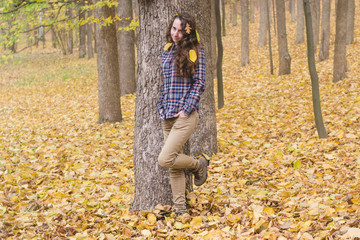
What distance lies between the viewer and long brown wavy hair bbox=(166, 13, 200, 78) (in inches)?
132

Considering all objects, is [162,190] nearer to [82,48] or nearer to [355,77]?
[355,77]

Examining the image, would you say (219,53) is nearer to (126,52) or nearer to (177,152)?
(126,52)

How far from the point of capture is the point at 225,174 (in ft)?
17.2

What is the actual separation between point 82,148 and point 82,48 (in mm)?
20479

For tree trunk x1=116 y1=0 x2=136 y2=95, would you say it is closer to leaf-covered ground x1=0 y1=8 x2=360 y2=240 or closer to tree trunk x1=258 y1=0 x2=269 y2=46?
leaf-covered ground x1=0 y1=8 x2=360 y2=240

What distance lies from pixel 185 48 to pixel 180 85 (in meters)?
0.38

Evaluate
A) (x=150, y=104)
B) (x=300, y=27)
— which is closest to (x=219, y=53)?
(x=150, y=104)

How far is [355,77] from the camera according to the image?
9.45 meters

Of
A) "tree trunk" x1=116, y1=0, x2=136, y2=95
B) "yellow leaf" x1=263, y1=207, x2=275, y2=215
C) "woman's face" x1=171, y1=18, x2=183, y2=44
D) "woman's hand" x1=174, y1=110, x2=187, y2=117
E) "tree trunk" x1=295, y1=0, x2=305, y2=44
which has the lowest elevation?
"yellow leaf" x1=263, y1=207, x2=275, y2=215

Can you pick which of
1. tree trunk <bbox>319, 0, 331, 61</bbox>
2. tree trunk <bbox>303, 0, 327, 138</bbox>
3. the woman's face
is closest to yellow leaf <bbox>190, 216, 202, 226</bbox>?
the woman's face

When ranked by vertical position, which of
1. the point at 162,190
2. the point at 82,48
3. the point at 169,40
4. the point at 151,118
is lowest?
the point at 162,190

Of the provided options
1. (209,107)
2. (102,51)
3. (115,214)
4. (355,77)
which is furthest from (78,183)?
(355,77)

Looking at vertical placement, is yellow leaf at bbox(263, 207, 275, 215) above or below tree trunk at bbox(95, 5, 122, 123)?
below

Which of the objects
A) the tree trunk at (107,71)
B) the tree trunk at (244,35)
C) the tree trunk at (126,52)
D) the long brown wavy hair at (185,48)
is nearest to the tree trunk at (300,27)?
the tree trunk at (244,35)
